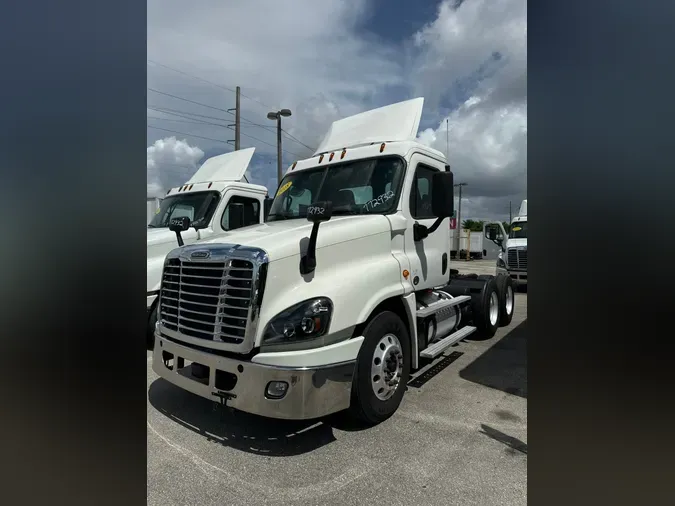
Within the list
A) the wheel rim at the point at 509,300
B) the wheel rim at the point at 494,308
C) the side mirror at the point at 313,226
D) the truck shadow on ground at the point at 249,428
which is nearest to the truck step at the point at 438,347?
the truck shadow on ground at the point at 249,428

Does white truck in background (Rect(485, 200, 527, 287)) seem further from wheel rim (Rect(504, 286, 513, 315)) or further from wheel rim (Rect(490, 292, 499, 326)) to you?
wheel rim (Rect(490, 292, 499, 326))

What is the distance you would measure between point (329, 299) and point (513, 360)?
3.54 meters

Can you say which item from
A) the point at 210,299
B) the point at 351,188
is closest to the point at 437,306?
the point at 351,188

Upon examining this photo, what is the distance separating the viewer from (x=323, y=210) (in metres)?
2.99

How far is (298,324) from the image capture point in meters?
A: 2.90

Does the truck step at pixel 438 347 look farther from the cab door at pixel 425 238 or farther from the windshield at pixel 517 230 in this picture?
the windshield at pixel 517 230

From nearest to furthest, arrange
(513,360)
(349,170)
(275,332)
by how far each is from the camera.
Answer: (275,332) < (349,170) < (513,360)

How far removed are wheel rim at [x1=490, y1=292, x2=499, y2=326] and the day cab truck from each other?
2.35m

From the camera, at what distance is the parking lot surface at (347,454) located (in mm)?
2500

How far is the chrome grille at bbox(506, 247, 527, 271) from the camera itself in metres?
11.6
